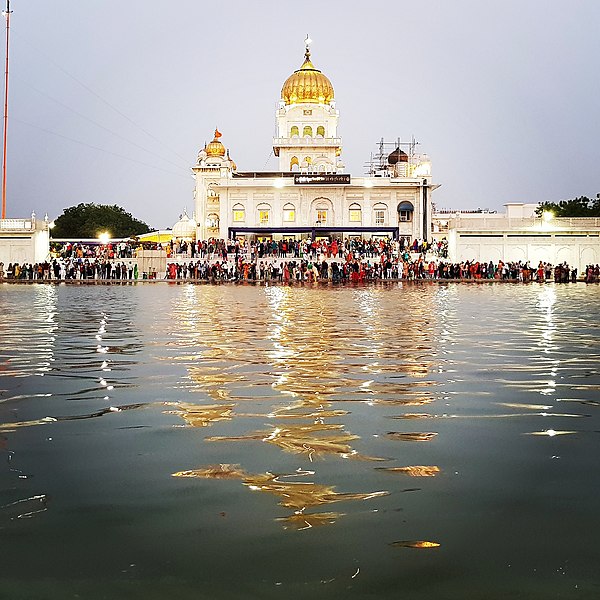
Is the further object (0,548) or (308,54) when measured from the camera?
(308,54)

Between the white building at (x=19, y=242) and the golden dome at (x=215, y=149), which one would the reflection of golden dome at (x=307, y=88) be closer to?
the golden dome at (x=215, y=149)

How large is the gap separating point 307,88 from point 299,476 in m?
89.9

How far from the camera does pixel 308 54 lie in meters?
98.2

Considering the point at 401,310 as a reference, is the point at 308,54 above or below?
above

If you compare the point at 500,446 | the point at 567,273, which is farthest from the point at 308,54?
the point at 500,446

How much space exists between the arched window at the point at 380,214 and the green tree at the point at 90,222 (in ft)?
112

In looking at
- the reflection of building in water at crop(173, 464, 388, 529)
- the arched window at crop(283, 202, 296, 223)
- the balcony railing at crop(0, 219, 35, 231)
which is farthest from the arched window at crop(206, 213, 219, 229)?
the reflection of building in water at crop(173, 464, 388, 529)

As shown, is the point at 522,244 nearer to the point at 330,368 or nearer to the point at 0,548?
the point at 330,368

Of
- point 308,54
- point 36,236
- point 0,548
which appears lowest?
point 0,548

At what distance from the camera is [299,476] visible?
15.5 feet

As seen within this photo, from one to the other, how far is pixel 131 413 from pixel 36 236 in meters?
59.8

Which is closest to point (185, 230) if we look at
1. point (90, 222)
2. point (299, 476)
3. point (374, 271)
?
point (90, 222)

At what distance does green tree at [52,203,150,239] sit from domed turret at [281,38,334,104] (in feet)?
84.2

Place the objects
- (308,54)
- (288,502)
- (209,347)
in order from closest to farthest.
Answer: (288,502) < (209,347) < (308,54)
